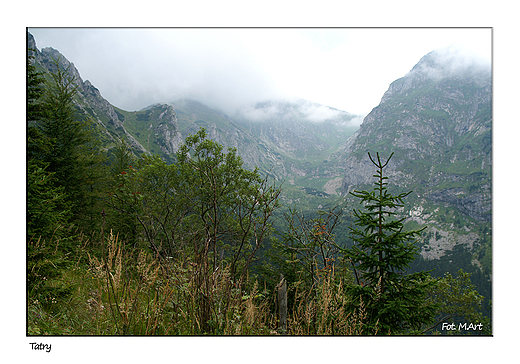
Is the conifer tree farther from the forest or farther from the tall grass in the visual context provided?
the tall grass

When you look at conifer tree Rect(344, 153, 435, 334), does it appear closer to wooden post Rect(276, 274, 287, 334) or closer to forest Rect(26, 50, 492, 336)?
forest Rect(26, 50, 492, 336)

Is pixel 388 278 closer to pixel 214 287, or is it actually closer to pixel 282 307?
pixel 282 307

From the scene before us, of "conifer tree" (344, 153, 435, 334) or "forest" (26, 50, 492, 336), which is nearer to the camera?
"forest" (26, 50, 492, 336)

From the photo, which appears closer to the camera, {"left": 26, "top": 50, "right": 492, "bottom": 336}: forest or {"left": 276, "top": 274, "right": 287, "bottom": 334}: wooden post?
{"left": 26, "top": 50, "right": 492, "bottom": 336}: forest

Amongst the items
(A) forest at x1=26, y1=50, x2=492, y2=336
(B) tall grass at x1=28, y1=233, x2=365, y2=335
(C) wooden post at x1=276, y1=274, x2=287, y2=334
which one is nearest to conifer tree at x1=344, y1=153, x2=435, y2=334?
(A) forest at x1=26, y1=50, x2=492, y2=336

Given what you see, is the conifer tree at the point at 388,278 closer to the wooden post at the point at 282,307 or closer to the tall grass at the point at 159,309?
the tall grass at the point at 159,309

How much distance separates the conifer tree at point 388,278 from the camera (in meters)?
3.52

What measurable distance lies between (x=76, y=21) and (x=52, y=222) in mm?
3548

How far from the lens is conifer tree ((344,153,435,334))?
3.52m

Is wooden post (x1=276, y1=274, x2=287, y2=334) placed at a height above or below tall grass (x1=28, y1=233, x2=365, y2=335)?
below

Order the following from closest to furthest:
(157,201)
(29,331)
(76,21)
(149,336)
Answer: (149,336)
(29,331)
(76,21)
(157,201)
